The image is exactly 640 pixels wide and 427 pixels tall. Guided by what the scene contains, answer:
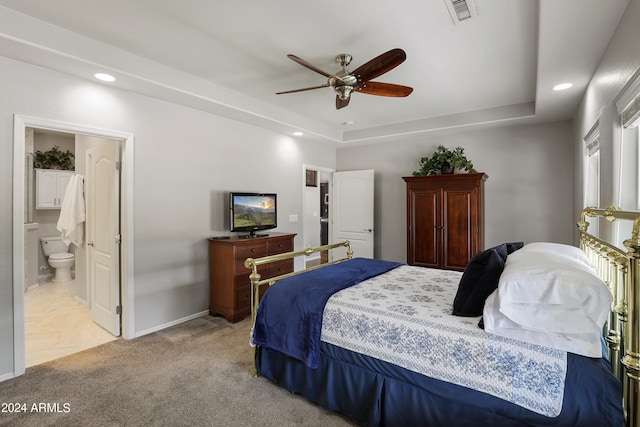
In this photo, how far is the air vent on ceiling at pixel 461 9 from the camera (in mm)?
2090

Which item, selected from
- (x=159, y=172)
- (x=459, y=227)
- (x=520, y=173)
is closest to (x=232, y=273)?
(x=159, y=172)

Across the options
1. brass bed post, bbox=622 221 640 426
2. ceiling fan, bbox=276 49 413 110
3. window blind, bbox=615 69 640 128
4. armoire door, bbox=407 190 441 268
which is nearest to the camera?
brass bed post, bbox=622 221 640 426

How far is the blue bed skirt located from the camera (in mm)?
1330

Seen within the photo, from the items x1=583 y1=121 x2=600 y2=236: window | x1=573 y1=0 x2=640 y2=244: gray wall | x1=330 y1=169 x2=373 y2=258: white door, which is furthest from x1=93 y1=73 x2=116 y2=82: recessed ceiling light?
x1=583 y1=121 x2=600 y2=236: window

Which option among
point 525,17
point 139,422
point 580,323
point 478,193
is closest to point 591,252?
point 580,323

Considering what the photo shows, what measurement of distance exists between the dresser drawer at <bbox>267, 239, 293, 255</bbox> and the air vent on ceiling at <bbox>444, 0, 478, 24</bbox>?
2.94m

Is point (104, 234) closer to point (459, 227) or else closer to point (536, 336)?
point (536, 336)

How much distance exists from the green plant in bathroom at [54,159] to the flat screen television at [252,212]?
13.0ft

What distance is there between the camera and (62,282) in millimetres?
5359

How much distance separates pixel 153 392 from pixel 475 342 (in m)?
2.20

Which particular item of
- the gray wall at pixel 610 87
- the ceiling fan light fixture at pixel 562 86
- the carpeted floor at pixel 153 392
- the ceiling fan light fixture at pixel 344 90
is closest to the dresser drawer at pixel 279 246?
the carpeted floor at pixel 153 392

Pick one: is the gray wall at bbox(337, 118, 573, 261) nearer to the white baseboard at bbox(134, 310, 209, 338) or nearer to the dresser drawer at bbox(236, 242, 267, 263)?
the dresser drawer at bbox(236, 242, 267, 263)

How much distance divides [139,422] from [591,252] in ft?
10.6

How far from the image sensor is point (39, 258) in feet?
18.1
